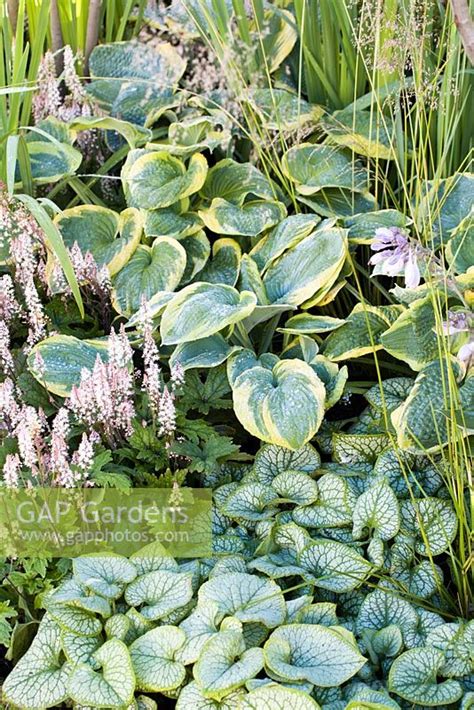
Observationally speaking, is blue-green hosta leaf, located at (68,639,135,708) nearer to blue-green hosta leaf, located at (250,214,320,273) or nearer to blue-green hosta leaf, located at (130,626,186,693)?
blue-green hosta leaf, located at (130,626,186,693)

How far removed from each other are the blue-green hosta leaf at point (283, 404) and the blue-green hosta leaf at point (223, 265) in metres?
0.41

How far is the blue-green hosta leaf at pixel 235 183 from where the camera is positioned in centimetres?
224

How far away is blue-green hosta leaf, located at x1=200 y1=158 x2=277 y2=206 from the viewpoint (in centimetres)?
224

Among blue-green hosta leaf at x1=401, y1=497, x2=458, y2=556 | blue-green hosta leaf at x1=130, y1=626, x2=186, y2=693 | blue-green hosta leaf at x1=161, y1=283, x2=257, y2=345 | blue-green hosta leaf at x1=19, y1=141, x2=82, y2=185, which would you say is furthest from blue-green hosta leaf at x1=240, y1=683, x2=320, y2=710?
blue-green hosta leaf at x1=19, y1=141, x2=82, y2=185

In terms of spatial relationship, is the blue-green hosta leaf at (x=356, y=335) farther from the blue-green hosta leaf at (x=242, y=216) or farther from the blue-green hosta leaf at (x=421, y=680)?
the blue-green hosta leaf at (x=421, y=680)

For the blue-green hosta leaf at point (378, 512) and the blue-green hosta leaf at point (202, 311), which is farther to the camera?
the blue-green hosta leaf at point (202, 311)

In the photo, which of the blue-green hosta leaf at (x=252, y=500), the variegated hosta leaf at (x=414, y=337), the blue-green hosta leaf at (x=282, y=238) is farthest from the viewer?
the blue-green hosta leaf at (x=282, y=238)

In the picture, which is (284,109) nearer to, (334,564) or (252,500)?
(252,500)

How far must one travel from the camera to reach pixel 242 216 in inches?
86.2

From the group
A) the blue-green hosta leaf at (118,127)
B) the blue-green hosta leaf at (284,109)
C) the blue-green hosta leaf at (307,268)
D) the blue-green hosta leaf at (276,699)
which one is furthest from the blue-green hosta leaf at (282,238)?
the blue-green hosta leaf at (276,699)

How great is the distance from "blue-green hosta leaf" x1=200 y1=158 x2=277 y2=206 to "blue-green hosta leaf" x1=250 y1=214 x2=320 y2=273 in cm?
10

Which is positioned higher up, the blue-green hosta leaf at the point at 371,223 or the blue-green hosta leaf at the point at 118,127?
the blue-green hosta leaf at the point at 118,127

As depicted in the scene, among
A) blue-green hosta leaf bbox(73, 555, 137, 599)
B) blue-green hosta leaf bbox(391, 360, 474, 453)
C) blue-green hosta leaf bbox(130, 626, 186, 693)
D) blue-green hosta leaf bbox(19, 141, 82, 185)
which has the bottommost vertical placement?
blue-green hosta leaf bbox(130, 626, 186, 693)

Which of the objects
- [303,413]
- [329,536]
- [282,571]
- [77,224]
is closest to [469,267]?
[303,413]
